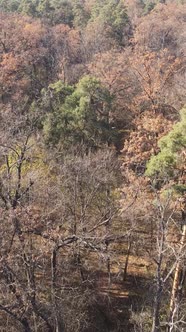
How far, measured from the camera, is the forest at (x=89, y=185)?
12.5 m

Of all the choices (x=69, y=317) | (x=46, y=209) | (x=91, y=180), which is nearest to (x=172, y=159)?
(x=91, y=180)

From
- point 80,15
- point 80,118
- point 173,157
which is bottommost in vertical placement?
point 80,118

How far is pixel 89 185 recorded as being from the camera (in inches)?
687

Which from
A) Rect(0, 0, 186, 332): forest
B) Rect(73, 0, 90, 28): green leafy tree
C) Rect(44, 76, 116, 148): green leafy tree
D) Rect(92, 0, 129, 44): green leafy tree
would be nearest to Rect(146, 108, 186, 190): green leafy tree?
Rect(0, 0, 186, 332): forest

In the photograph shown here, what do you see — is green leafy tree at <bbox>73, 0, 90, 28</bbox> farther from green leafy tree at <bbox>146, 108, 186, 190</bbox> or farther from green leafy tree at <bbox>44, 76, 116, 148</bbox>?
green leafy tree at <bbox>146, 108, 186, 190</bbox>

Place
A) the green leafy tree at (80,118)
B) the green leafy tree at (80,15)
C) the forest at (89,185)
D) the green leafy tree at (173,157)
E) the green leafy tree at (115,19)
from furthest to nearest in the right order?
1. the green leafy tree at (80,15)
2. the green leafy tree at (115,19)
3. the green leafy tree at (80,118)
4. the green leafy tree at (173,157)
5. the forest at (89,185)

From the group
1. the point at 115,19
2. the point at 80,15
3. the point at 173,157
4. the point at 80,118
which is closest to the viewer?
the point at 173,157

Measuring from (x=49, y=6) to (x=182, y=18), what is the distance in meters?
16.9

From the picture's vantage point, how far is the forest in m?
12.5

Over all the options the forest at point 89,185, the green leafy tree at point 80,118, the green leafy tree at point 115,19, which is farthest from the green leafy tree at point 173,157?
the green leafy tree at point 115,19

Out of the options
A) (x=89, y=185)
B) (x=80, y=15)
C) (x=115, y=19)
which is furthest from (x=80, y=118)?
(x=80, y=15)

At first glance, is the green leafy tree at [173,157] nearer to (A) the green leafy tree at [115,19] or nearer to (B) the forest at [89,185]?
(B) the forest at [89,185]

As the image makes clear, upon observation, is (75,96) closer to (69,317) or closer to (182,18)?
(69,317)

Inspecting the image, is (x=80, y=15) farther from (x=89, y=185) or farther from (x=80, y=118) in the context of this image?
(x=89, y=185)
